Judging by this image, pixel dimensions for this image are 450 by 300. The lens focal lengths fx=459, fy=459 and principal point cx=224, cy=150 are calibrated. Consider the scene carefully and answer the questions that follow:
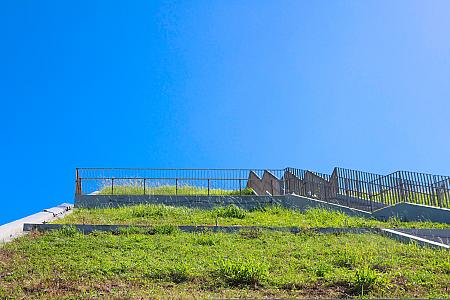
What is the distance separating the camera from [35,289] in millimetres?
7160

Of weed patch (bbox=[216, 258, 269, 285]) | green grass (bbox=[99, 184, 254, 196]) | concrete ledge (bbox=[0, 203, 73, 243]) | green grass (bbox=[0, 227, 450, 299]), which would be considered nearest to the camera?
green grass (bbox=[0, 227, 450, 299])

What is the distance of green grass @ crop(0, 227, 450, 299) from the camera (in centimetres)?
698

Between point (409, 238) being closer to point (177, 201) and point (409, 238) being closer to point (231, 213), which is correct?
point (231, 213)

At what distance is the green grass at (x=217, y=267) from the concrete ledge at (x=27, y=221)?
1.36m

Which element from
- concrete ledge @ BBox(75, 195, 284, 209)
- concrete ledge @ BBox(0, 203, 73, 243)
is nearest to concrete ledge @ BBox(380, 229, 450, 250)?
concrete ledge @ BBox(0, 203, 73, 243)

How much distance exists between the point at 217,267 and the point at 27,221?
34.2ft

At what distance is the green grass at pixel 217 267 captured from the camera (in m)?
6.98

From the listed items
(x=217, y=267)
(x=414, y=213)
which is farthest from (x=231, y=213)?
(x=217, y=267)

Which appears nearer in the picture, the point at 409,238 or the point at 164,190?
the point at 409,238

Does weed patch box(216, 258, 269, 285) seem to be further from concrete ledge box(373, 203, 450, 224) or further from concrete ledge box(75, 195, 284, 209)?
concrete ledge box(75, 195, 284, 209)

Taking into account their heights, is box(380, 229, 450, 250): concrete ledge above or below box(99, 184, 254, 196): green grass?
below

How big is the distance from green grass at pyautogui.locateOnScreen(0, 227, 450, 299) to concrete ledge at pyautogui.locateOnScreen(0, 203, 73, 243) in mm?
1359

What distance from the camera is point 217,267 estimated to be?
27.0 ft

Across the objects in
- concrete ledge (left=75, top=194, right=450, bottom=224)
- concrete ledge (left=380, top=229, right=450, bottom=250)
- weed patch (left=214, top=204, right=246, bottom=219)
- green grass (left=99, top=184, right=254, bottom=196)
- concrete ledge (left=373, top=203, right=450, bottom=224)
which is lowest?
concrete ledge (left=380, top=229, right=450, bottom=250)
